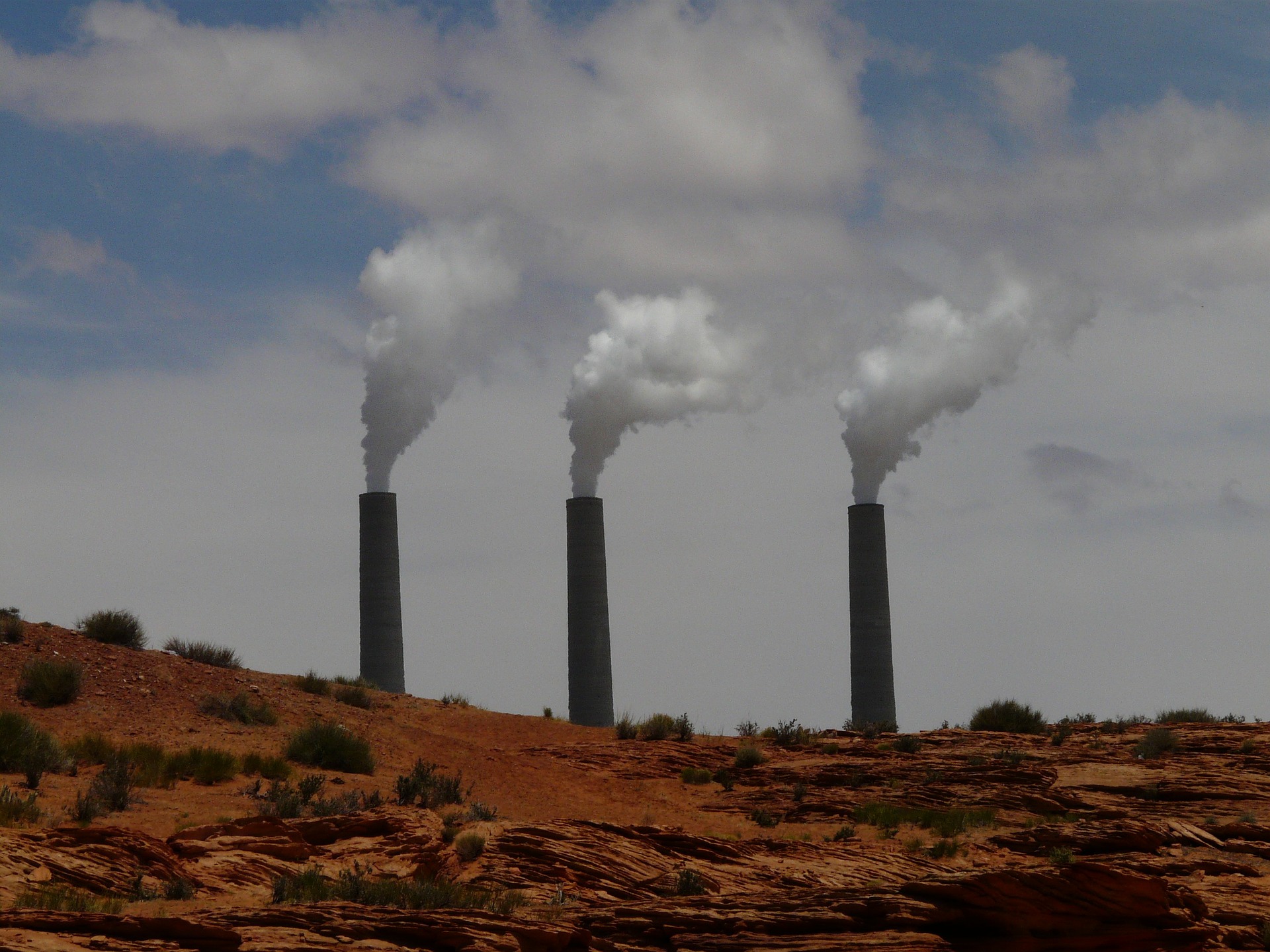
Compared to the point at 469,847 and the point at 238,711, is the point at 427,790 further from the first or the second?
the point at 238,711

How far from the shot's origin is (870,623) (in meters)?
41.3

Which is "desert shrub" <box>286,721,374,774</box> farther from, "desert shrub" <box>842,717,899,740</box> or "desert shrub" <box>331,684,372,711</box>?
"desert shrub" <box>842,717,899,740</box>

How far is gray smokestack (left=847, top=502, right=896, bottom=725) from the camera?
1619 inches

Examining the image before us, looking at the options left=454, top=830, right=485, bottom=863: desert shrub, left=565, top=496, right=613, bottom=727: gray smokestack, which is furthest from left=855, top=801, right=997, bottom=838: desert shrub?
left=565, top=496, right=613, bottom=727: gray smokestack

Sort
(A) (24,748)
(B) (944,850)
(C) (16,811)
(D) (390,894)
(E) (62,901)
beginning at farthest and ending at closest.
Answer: (A) (24,748)
(B) (944,850)
(C) (16,811)
(D) (390,894)
(E) (62,901)

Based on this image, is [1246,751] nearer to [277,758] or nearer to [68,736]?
[277,758]

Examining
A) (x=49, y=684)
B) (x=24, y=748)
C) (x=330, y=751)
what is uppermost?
(x=49, y=684)

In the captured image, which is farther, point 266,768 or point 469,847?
point 266,768

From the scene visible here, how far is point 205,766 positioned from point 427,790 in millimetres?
3331

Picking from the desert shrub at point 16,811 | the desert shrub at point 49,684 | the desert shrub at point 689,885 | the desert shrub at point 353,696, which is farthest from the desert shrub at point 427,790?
the desert shrub at point 353,696

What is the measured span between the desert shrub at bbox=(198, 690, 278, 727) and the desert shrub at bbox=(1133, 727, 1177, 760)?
14634 millimetres

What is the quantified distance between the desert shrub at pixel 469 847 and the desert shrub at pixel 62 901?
3990mm

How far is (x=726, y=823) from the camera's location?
20.9 meters

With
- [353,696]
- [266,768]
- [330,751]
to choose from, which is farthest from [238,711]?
[353,696]
